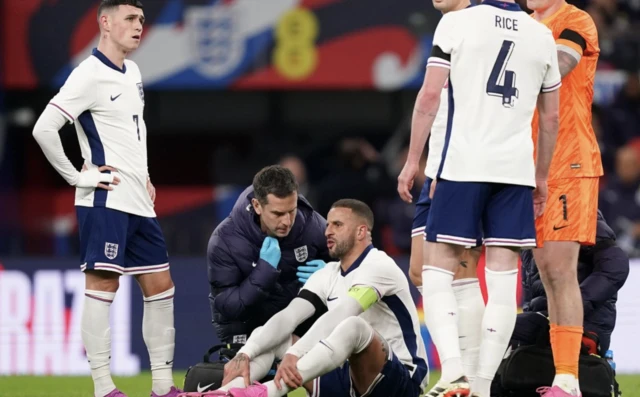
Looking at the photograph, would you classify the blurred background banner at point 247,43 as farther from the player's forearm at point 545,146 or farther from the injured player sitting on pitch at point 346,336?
the player's forearm at point 545,146

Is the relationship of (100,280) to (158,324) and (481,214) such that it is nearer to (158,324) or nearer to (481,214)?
(158,324)

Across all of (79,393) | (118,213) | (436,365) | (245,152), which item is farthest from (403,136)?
(118,213)

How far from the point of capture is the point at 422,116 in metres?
5.84

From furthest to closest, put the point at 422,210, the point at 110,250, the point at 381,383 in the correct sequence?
the point at 422,210 → the point at 110,250 → the point at 381,383

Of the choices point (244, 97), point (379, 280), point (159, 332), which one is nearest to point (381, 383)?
point (379, 280)

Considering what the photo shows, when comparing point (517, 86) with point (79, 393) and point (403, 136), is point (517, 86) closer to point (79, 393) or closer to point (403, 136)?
point (79, 393)

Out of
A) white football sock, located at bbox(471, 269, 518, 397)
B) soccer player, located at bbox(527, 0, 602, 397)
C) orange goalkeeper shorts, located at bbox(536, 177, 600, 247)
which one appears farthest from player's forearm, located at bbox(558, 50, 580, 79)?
white football sock, located at bbox(471, 269, 518, 397)

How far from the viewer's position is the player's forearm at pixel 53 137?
21.6ft

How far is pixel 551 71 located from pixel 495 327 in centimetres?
117

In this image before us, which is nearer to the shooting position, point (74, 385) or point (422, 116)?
point (422, 116)

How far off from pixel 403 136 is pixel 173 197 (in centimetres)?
245

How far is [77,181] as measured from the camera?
21.7 ft

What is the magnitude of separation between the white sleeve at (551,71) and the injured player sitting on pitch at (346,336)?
3.76ft

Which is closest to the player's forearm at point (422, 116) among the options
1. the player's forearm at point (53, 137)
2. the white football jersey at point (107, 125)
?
the white football jersey at point (107, 125)
